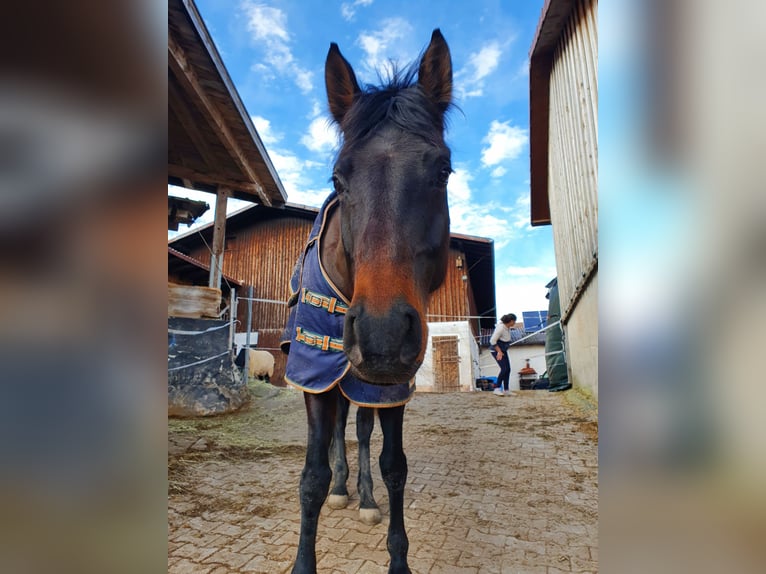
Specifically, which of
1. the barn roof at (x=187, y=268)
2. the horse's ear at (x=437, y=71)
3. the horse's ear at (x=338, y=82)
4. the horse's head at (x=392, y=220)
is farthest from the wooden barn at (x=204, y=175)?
the horse's head at (x=392, y=220)

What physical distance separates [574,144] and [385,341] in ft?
19.2

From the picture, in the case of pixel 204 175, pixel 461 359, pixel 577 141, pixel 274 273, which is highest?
pixel 204 175

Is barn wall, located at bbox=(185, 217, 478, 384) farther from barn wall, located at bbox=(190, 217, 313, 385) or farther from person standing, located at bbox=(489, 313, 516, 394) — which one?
person standing, located at bbox=(489, 313, 516, 394)

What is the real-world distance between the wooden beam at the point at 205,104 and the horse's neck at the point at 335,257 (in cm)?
364

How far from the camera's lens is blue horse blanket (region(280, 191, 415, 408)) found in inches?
80.1

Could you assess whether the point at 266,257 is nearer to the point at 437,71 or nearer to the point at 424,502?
the point at 424,502

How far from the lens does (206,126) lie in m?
6.27

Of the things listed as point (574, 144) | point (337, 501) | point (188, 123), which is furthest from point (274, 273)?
point (337, 501)

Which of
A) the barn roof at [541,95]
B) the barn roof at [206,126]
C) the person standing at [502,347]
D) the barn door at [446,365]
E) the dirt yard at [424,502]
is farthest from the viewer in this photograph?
the barn door at [446,365]

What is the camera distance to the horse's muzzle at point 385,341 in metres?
1.30

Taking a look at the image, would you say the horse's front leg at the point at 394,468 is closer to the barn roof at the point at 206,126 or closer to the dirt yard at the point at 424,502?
the dirt yard at the point at 424,502
